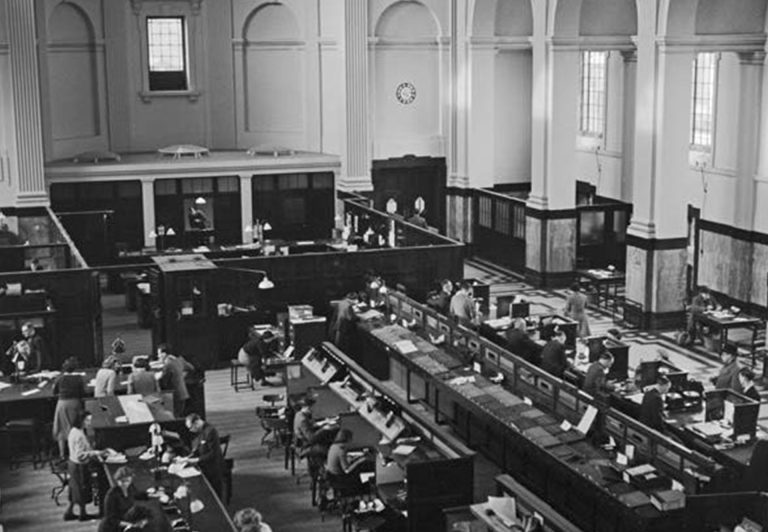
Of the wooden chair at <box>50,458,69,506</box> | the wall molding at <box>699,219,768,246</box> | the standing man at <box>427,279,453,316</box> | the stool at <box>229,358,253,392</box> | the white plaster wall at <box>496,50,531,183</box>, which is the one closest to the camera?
the wooden chair at <box>50,458,69,506</box>

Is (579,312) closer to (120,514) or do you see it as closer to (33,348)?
(33,348)

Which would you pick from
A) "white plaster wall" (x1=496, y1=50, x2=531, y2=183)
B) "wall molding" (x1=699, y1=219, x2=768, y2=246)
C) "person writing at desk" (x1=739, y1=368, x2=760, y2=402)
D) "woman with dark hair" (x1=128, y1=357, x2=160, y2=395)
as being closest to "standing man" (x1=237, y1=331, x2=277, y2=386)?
"woman with dark hair" (x1=128, y1=357, x2=160, y2=395)

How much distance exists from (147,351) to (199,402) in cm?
477

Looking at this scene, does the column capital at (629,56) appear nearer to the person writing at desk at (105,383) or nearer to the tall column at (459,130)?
the tall column at (459,130)

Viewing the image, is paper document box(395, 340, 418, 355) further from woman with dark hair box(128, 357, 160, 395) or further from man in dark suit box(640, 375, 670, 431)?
man in dark suit box(640, 375, 670, 431)

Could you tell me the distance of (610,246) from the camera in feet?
98.5

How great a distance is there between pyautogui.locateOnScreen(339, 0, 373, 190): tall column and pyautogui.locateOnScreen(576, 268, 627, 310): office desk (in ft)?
21.9

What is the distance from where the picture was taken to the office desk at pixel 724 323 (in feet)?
73.2

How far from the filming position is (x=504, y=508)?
12742 millimetres

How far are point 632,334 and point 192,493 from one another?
Answer: 12873 millimetres

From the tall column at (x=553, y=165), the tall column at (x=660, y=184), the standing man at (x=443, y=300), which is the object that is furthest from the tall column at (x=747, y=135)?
the standing man at (x=443, y=300)

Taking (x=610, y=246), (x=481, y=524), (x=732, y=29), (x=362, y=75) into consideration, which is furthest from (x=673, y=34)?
(x=481, y=524)

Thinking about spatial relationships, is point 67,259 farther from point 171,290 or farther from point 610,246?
point 610,246

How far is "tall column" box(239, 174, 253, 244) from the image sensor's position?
30.7 metres
